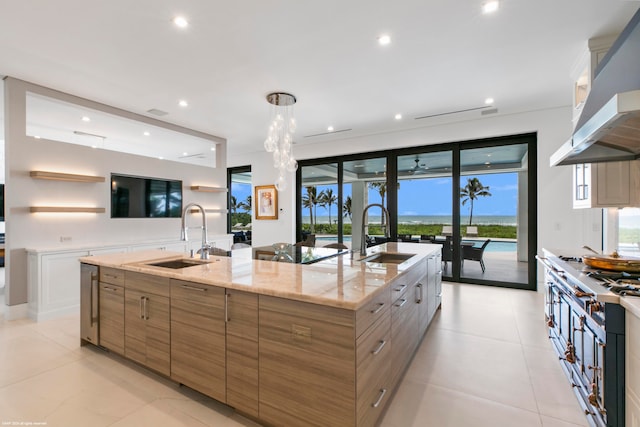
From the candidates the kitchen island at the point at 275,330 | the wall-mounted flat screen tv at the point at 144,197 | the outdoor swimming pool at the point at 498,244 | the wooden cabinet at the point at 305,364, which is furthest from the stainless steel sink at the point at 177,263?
the outdoor swimming pool at the point at 498,244

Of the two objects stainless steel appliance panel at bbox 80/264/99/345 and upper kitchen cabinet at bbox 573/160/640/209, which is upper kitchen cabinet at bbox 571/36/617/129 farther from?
stainless steel appliance panel at bbox 80/264/99/345

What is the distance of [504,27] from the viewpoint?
2582 mm

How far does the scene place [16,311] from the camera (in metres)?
3.59

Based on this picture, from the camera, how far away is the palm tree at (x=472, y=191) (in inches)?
212

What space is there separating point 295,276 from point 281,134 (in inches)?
124

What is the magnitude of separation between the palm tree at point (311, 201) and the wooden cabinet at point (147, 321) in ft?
16.8

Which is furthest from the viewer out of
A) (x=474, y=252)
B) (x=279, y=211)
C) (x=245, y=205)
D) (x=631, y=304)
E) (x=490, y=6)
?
(x=245, y=205)

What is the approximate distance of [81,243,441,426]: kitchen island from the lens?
1.46 metres

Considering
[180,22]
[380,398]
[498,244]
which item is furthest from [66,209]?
[498,244]

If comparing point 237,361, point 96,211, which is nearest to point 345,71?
point 237,361

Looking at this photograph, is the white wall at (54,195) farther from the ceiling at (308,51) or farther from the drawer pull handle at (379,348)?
the drawer pull handle at (379,348)

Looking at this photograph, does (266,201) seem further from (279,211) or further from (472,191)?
(472,191)

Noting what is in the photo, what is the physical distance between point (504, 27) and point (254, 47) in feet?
7.55

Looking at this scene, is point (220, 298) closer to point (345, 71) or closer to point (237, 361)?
point (237, 361)
